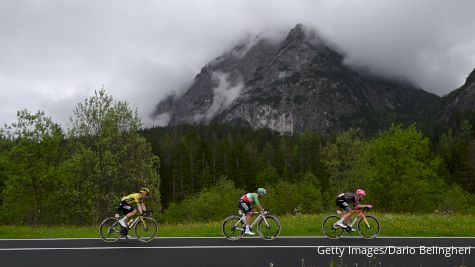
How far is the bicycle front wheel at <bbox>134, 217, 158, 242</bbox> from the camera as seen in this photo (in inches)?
666

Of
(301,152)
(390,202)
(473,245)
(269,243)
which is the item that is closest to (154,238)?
(269,243)

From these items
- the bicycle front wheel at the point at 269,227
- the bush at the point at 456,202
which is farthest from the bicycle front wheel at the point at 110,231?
the bush at the point at 456,202

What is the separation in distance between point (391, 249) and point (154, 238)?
30.1 feet

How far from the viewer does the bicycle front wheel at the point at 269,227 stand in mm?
16500

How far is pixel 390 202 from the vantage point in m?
43.2

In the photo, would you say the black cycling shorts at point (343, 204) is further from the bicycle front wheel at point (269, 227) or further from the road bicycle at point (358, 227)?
the bicycle front wheel at point (269, 227)

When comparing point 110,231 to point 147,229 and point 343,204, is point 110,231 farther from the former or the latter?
point 343,204

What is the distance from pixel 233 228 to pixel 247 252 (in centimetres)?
322

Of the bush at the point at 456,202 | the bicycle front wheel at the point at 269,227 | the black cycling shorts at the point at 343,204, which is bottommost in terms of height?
the bush at the point at 456,202

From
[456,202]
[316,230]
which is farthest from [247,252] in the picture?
[456,202]

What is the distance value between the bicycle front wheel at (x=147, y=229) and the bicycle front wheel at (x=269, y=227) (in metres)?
4.15

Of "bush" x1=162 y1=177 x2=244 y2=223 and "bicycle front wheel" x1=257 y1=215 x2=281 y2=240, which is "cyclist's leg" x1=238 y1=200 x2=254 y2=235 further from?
"bush" x1=162 y1=177 x2=244 y2=223

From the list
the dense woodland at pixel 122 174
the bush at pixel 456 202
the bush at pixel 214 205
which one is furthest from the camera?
the bush at pixel 214 205

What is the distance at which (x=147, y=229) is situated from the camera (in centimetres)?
1702
